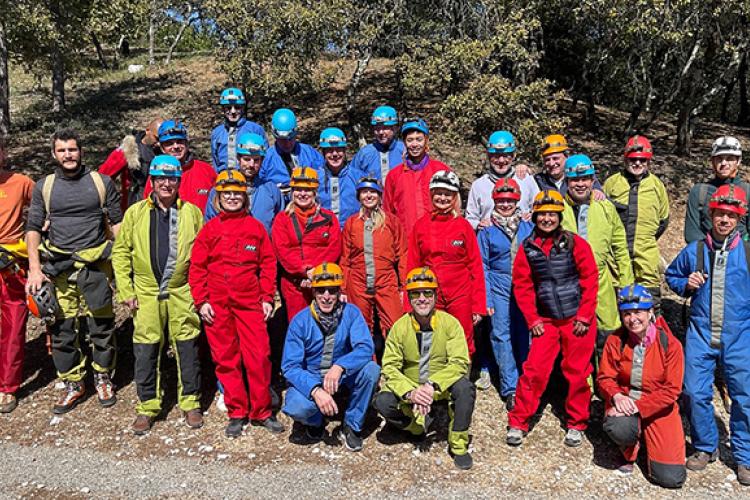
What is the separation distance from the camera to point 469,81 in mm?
9641

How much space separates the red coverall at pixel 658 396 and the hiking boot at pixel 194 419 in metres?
4.04

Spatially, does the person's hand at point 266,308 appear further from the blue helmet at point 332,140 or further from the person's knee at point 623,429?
the person's knee at point 623,429

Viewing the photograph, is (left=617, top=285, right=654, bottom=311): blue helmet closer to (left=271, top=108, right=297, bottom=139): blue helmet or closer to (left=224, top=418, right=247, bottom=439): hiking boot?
(left=224, top=418, right=247, bottom=439): hiking boot

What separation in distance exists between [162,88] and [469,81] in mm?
20116

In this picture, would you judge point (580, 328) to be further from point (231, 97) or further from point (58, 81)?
point (58, 81)

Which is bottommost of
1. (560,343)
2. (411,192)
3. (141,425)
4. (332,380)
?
(141,425)

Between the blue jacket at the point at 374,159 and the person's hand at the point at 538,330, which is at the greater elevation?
the blue jacket at the point at 374,159

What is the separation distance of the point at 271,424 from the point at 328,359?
38.6 inches

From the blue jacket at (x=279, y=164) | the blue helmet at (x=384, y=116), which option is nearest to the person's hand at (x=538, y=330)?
the blue helmet at (x=384, y=116)

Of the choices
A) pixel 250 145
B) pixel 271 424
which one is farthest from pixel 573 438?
pixel 250 145

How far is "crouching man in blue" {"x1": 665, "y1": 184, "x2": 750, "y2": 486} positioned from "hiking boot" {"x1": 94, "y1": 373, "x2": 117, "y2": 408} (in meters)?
5.93

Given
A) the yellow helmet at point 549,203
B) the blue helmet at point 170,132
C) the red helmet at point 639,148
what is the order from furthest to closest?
the red helmet at point 639,148 → the blue helmet at point 170,132 → the yellow helmet at point 549,203

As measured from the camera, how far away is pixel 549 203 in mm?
5527

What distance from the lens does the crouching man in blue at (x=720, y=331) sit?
5.32 meters
